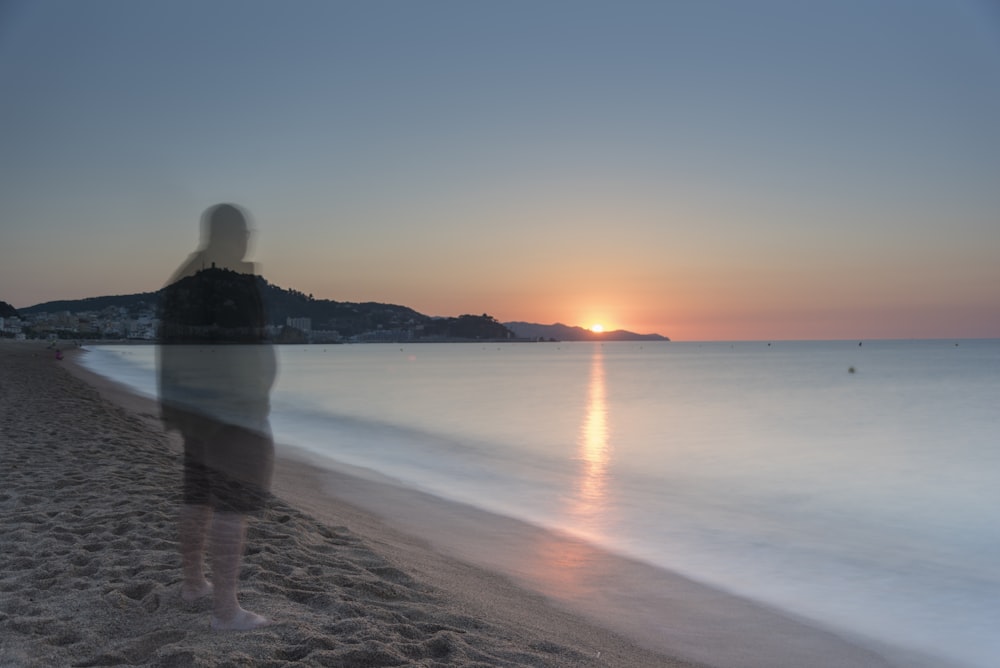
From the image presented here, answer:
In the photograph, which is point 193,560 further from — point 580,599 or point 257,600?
point 580,599

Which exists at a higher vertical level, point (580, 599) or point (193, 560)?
point (193, 560)

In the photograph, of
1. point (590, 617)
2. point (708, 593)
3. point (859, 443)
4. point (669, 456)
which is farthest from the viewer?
point (859, 443)

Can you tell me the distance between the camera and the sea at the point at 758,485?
6.47m

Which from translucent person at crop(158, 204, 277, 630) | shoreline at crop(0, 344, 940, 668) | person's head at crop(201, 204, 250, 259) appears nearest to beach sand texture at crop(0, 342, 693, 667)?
shoreline at crop(0, 344, 940, 668)

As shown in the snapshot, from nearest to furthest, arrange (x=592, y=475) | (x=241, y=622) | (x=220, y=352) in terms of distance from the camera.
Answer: (x=241, y=622), (x=220, y=352), (x=592, y=475)

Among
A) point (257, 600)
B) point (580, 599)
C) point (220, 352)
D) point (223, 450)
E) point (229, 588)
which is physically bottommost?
point (580, 599)

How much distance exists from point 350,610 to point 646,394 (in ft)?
110

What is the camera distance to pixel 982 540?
28.9ft

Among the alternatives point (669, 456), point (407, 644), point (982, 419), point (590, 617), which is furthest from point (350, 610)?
point (982, 419)

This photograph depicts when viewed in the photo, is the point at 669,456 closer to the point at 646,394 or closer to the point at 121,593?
the point at 121,593

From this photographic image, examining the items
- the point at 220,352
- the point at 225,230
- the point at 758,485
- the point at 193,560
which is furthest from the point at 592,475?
the point at 225,230

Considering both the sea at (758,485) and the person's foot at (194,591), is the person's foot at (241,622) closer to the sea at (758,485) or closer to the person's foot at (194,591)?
the person's foot at (194,591)

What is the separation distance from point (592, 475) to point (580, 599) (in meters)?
7.66

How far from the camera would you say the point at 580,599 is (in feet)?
17.9
